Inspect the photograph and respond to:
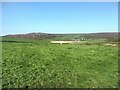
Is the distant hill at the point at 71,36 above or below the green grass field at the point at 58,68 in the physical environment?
above

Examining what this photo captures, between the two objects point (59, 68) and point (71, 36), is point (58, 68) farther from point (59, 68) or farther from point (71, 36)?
point (71, 36)

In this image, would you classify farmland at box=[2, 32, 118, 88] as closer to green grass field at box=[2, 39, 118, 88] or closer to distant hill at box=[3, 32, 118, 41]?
green grass field at box=[2, 39, 118, 88]

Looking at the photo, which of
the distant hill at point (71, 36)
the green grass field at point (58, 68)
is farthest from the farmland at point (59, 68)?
the distant hill at point (71, 36)

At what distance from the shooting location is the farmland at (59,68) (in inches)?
668

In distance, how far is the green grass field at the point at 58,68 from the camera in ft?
55.7

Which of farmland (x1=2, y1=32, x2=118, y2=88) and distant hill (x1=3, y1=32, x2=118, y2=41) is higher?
distant hill (x1=3, y1=32, x2=118, y2=41)

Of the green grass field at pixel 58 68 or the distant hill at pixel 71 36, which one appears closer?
the green grass field at pixel 58 68

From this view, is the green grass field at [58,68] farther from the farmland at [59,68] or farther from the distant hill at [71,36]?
the distant hill at [71,36]

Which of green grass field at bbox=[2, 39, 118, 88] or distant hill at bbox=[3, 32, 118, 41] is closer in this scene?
green grass field at bbox=[2, 39, 118, 88]

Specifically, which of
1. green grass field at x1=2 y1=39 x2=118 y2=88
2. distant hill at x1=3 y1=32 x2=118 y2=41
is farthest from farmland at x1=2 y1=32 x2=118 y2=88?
distant hill at x1=3 y1=32 x2=118 y2=41

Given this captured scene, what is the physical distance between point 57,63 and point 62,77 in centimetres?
278

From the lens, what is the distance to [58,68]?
19359mm

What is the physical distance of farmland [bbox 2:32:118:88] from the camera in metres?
17.0

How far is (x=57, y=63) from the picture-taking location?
20406mm
